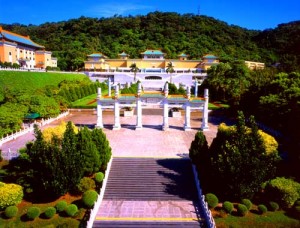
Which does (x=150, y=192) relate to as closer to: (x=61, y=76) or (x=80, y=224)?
(x=80, y=224)

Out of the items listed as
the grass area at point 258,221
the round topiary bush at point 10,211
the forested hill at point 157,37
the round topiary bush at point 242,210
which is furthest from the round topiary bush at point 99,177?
the forested hill at point 157,37

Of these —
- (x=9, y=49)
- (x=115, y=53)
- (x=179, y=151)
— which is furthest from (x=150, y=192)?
(x=115, y=53)

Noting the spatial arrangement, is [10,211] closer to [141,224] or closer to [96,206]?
[96,206]

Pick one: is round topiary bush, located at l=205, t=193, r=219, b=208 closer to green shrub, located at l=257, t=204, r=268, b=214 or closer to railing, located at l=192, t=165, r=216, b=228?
railing, located at l=192, t=165, r=216, b=228

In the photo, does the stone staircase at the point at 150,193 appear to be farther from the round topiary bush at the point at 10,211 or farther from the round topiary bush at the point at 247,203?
the round topiary bush at the point at 10,211

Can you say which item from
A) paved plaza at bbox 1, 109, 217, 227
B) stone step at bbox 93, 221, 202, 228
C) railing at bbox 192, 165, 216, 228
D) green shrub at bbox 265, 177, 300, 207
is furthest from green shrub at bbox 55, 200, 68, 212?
green shrub at bbox 265, 177, 300, 207

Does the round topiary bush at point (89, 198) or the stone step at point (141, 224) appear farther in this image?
the round topiary bush at point (89, 198)
